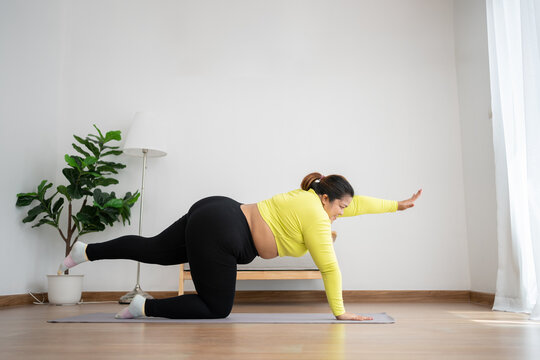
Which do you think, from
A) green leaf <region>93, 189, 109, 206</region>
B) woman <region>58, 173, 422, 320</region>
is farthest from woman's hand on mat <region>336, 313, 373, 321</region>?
green leaf <region>93, 189, 109, 206</region>

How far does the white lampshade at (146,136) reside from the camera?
3.79 meters

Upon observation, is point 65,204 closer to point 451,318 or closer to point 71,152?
point 71,152

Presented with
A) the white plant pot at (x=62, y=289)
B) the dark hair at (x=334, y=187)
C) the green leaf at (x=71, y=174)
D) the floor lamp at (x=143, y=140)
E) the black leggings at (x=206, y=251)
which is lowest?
the white plant pot at (x=62, y=289)

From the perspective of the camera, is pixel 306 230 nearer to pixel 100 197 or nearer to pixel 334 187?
pixel 334 187

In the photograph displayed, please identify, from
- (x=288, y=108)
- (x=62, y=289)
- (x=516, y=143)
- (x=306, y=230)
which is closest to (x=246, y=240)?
(x=306, y=230)

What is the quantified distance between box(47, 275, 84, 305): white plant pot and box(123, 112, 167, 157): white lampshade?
1.08m

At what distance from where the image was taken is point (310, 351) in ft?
4.59

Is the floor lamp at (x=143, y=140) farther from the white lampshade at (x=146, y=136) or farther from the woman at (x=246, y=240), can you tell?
the woman at (x=246, y=240)

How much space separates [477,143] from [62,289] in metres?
3.34

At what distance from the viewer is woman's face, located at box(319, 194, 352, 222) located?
2176 mm

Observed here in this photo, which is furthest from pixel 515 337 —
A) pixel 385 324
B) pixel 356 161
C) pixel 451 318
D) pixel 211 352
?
pixel 356 161

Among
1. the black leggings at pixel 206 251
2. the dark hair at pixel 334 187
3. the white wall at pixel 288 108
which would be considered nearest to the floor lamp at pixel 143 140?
the white wall at pixel 288 108

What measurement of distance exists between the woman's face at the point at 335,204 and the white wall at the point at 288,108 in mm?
1825

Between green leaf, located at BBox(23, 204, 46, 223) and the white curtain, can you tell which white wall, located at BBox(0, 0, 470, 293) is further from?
the white curtain
